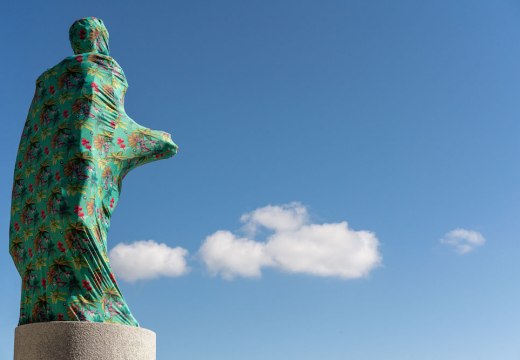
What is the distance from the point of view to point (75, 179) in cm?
875

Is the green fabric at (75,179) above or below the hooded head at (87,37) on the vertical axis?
below

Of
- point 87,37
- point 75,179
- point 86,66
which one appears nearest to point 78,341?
point 75,179

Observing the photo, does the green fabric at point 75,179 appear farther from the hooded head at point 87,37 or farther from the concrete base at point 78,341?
the concrete base at point 78,341

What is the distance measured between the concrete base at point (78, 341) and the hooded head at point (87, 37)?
3983 millimetres

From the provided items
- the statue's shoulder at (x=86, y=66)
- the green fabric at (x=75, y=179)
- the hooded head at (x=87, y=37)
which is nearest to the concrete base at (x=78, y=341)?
the green fabric at (x=75, y=179)

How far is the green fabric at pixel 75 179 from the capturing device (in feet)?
28.0

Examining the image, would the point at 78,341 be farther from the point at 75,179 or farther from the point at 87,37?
the point at 87,37

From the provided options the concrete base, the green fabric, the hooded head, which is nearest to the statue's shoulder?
the green fabric

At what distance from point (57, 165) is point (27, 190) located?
78 cm

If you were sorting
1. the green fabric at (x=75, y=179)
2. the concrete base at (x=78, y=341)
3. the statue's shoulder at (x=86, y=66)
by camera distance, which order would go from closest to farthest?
the concrete base at (x=78, y=341) → the green fabric at (x=75, y=179) → the statue's shoulder at (x=86, y=66)

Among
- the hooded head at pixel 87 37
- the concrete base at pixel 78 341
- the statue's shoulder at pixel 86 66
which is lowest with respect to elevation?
the concrete base at pixel 78 341

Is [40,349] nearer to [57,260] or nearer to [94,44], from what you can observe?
[57,260]

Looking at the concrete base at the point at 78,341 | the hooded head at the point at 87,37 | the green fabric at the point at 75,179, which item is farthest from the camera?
the hooded head at the point at 87,37

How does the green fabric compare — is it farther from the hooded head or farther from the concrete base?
the concrete base
